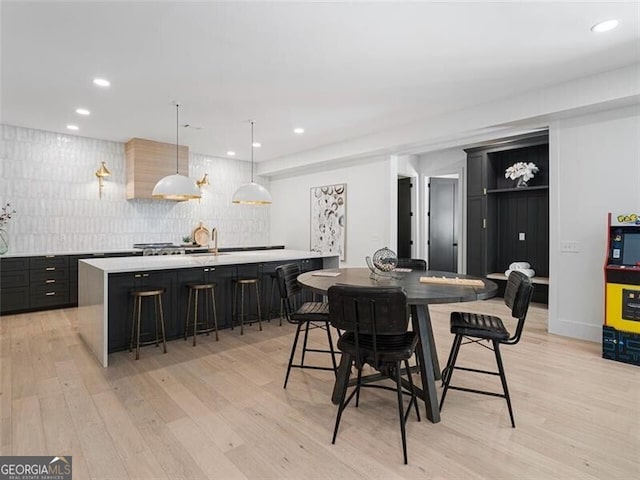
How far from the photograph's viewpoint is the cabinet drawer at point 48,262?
5.24 m

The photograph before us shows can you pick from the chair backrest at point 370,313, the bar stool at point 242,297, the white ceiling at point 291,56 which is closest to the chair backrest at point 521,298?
the chair backrest at point 370,313

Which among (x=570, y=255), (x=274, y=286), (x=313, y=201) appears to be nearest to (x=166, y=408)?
(x=274, y=286)

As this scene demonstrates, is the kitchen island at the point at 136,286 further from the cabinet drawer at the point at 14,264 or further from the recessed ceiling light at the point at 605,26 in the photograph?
the recessed ceiling light at the point at 605,26

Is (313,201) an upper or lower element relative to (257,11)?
lower

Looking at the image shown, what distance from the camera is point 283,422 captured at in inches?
92.3

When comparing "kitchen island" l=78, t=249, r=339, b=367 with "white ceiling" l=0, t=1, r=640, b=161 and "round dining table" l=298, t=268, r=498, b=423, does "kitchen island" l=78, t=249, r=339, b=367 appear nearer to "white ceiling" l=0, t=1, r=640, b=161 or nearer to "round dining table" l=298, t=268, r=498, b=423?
"round dining table" l=298, t=268, r=498, b=423

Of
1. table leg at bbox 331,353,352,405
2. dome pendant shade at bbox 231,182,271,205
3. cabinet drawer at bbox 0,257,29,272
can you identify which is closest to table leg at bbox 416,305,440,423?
table leg at bbox 331,353,352,405

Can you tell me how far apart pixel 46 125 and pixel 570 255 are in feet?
24.4

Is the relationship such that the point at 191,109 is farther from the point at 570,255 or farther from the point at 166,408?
the point at 570,255

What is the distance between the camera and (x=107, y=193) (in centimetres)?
624

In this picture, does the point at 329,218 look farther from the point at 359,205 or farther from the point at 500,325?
the point at 500,325

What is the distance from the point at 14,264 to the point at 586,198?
752 centimetres

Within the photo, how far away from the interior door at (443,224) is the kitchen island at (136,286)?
12.0 ft

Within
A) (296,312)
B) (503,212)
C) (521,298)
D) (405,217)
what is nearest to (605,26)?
(521,298)
